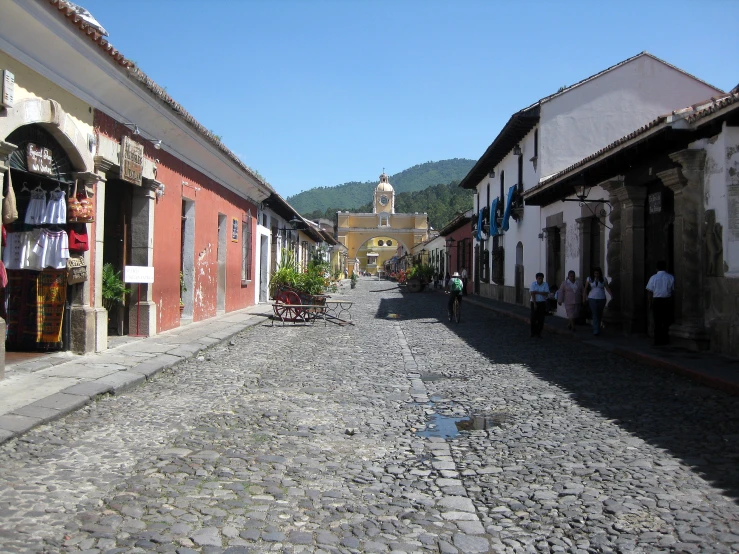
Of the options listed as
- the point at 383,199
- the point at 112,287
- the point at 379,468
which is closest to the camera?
the point at 379,468

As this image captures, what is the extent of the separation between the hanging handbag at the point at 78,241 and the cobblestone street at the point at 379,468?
6.34 feet

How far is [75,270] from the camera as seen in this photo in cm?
820

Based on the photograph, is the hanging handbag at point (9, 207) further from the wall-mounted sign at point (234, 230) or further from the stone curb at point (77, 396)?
the wall-mounted sign at point (234, 230)

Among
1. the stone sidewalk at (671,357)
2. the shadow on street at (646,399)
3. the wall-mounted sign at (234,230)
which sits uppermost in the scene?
the wall-mounted sign at (234,230)

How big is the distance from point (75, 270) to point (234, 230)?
9563mm

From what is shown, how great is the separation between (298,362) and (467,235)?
26138mm

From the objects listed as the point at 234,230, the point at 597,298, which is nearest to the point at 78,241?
the point at 597,298

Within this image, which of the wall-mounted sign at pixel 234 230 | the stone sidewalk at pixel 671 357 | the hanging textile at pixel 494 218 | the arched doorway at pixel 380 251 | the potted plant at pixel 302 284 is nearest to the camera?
the stone sidewalk at pixel 671 357

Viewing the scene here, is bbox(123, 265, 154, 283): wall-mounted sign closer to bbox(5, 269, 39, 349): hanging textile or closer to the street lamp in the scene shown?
bbox(5, 269, 39, 349): hanging textile

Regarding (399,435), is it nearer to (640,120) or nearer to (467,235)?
(640,120)

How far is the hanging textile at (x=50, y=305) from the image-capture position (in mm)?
8195

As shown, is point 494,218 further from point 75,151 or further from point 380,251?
point 380,251

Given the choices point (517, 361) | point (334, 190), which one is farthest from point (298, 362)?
point (334, 190)

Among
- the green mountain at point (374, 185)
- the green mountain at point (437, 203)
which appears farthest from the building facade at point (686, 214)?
the green mountain at point (374, 185)
